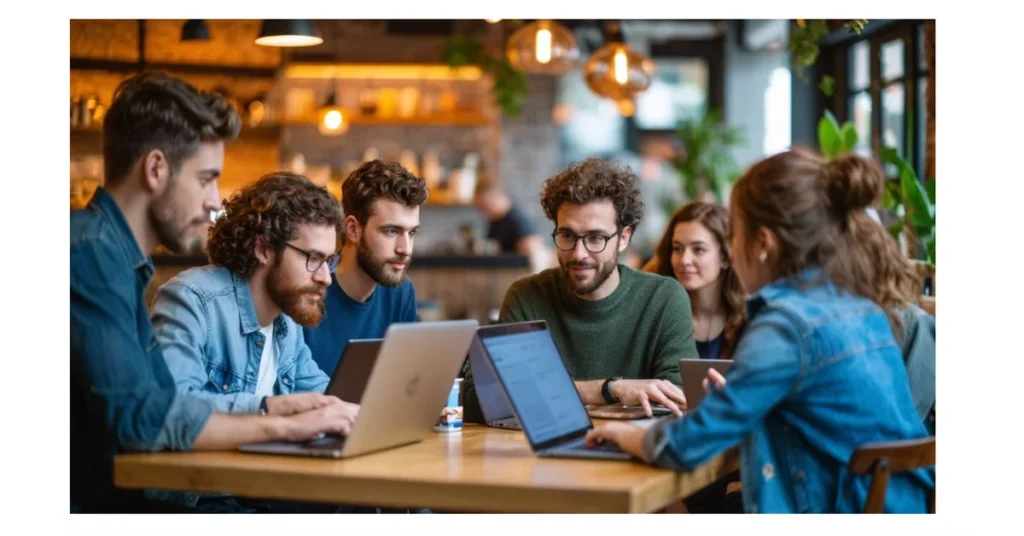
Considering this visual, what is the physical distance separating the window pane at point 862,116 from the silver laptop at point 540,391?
6.36m

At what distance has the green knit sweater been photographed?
349 cm

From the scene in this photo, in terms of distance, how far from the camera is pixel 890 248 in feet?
8.27

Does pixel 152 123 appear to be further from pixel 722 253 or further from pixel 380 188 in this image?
pixel 722 253

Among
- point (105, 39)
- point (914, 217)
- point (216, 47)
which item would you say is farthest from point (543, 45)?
point (216, 47)

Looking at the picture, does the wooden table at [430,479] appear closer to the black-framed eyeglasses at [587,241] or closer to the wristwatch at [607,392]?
the wristwatch at [607,392]

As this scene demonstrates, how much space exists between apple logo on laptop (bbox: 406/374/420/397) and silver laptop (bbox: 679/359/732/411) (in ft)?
2.10

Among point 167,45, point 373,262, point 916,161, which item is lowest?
point 373,262

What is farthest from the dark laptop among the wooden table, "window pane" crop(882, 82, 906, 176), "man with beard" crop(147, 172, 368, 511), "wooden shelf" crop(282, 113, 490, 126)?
"wooden shelf" crop(282, 113, 490, 126)

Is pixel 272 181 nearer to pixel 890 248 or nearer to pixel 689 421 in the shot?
pixel 689 421

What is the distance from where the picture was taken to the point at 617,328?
11.5 ft

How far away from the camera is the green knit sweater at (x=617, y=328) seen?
137 inches

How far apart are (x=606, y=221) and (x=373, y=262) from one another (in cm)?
68
